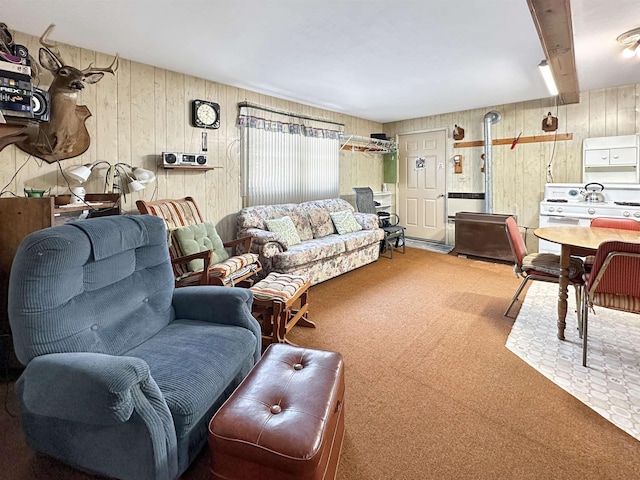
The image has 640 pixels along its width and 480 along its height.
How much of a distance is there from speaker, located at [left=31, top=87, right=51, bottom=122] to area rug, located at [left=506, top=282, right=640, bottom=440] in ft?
13.1

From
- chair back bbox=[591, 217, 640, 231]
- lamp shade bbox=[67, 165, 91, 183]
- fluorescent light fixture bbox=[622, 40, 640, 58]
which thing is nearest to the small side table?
lamp shade bbox=[67, 165, 91, 183]

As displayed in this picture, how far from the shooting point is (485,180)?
5855mm

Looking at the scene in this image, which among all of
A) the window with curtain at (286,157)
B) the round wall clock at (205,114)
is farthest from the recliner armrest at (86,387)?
the window with curtain at (286,157)

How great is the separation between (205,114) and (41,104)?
1597mm

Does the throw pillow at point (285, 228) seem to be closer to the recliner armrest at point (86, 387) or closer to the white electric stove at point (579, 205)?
the recliner armrest at point (86, 387)

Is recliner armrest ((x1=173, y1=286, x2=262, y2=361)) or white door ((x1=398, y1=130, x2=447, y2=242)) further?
white door ((x1=398, y1=130, x2=447, y2=242))

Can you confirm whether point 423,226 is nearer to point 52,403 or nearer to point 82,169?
point 82,169

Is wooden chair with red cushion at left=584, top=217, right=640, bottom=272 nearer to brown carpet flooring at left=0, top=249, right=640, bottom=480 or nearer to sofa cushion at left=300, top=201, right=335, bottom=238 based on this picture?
Result: brown carpet flooring at left=0, top=249, right=640, bottom=480

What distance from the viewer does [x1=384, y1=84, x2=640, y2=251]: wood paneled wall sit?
4734mm

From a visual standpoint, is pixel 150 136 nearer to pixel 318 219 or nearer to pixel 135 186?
pixel 135 186

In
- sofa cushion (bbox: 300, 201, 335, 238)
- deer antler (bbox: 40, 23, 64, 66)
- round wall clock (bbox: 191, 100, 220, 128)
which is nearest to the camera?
deer antler (bbox: 40, 23, 64, 66)

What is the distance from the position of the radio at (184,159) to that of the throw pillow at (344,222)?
81.3 inches

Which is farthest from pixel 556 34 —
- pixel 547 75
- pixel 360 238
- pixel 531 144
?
pixel 531 144

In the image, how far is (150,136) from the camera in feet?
11.9
